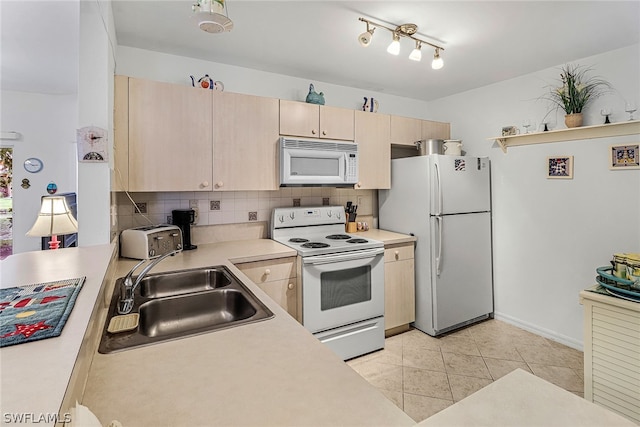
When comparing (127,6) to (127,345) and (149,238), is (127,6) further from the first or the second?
(127,345)

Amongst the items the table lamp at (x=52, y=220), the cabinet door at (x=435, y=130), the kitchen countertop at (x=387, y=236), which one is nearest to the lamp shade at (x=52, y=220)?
the table lamp at (x=52, y=220)

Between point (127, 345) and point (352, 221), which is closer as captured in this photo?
point (127, 345)

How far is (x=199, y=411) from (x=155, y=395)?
0.45 feet

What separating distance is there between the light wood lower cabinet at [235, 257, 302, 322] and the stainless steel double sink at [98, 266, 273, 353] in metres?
0.47

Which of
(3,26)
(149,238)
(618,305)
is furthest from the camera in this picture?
(3,26)

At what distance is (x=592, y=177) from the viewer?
258 cm

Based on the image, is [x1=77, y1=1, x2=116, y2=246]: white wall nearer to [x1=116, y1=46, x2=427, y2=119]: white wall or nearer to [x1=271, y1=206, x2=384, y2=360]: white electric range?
[x1=116, y1=46, x2=427, y2=119]: white wall

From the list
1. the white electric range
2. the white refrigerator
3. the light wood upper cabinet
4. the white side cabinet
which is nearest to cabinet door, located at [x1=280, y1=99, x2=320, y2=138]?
the light wood upper cabinet

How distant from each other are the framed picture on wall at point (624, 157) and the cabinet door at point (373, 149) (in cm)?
170

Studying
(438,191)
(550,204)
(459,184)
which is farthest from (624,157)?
(438,191)

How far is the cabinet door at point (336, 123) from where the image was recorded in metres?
2.81

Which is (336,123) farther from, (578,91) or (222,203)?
(578,91)

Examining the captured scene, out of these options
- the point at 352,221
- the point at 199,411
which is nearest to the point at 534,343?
the point at 352,221

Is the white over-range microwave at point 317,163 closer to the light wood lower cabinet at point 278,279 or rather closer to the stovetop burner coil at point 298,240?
the stovetop burner coil at point 298,240
